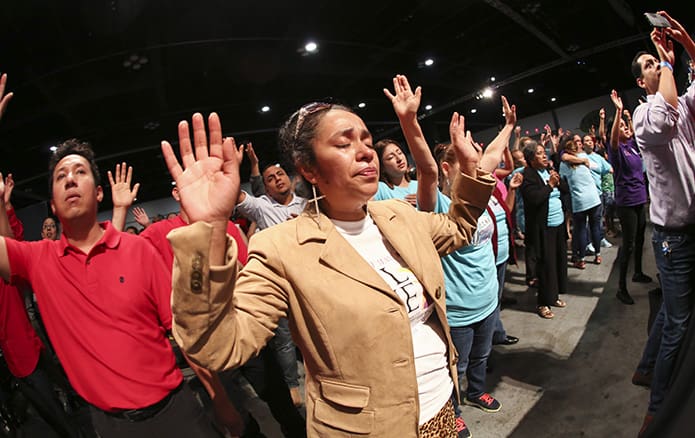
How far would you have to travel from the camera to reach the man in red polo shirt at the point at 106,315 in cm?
149

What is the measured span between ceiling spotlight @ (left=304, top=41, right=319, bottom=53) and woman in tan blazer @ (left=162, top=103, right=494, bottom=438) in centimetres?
544

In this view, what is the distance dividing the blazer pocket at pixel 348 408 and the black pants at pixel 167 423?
0.97 metres

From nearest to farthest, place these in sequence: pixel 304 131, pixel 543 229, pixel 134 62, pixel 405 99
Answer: pixel 304 131
pixel 405 99
pixel 543 229
pixel 134 62

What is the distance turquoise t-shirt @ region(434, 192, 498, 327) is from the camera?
2.21m

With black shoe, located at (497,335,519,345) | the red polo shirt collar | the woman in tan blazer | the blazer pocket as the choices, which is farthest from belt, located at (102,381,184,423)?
black shoe, located at (497,335,519,345)

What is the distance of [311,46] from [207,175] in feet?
19.8

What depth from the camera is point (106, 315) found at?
1509mm

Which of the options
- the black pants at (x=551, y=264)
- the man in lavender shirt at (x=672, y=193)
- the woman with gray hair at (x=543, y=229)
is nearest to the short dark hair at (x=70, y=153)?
the man in lavender shirt at (x=672, y=193)

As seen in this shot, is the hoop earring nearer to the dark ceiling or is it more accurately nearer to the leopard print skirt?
the leopard print skirt

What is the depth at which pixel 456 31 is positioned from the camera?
268 inches

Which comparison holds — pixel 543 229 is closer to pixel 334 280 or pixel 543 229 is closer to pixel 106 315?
pixel 334 280

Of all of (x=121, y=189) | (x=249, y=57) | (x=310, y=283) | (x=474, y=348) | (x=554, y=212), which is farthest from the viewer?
(x=249, y=57)

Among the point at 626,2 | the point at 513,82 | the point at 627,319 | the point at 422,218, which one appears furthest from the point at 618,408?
the point at 513,82

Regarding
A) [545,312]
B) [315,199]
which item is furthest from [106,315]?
[545,312]
